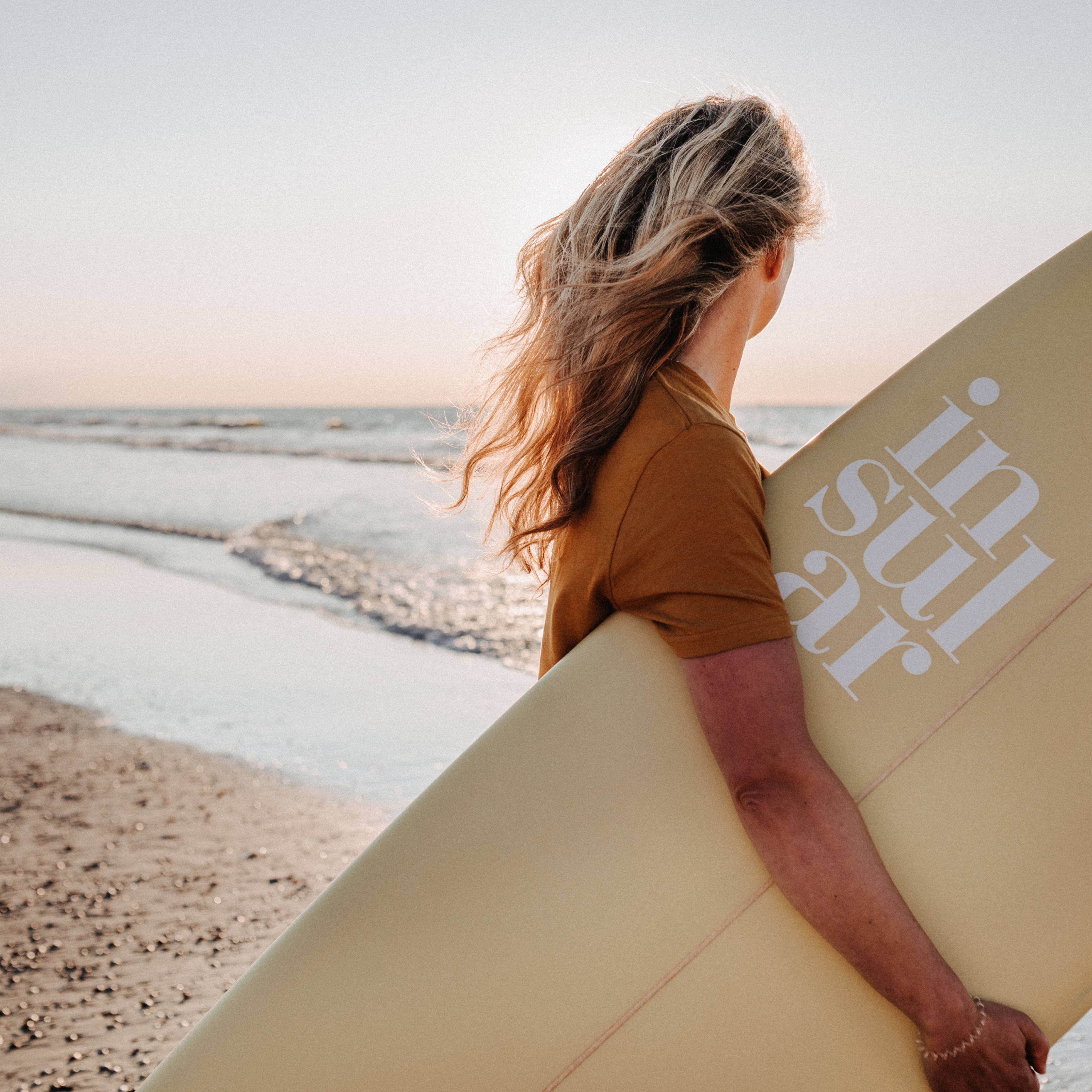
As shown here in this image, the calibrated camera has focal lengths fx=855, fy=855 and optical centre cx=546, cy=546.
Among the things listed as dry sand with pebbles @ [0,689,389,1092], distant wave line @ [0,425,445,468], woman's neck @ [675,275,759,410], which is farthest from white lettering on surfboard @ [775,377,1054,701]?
distant wave line @ [0,425,445,468]

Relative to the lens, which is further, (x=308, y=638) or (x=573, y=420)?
(x=308, y=638)

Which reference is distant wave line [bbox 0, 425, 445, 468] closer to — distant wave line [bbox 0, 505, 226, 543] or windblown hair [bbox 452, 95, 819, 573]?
distant wave line [bbox 0, 505, 226, 543]

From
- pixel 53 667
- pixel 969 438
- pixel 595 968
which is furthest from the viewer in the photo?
pixel 53 667

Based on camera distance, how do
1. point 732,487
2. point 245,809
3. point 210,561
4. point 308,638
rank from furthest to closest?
1. point 210,561
2. point 308,638
3. point 245,809
4. point 732,487

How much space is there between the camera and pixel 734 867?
111 centimetres

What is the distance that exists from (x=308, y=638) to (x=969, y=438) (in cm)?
449

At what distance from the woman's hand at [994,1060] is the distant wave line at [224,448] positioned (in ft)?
57.4

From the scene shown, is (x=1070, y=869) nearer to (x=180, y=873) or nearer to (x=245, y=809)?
(x=180, y=873)

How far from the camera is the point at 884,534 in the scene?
119 cm

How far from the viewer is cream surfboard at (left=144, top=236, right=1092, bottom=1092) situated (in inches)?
44.0

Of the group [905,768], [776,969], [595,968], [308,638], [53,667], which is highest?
[905,768]

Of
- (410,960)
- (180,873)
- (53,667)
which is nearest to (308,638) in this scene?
(53,667)

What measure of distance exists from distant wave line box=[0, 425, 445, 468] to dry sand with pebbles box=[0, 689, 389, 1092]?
49.0ft

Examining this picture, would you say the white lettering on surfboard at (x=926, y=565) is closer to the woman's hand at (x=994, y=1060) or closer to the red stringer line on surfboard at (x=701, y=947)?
the red stringer line on surfboard at (x=701, y=947)
